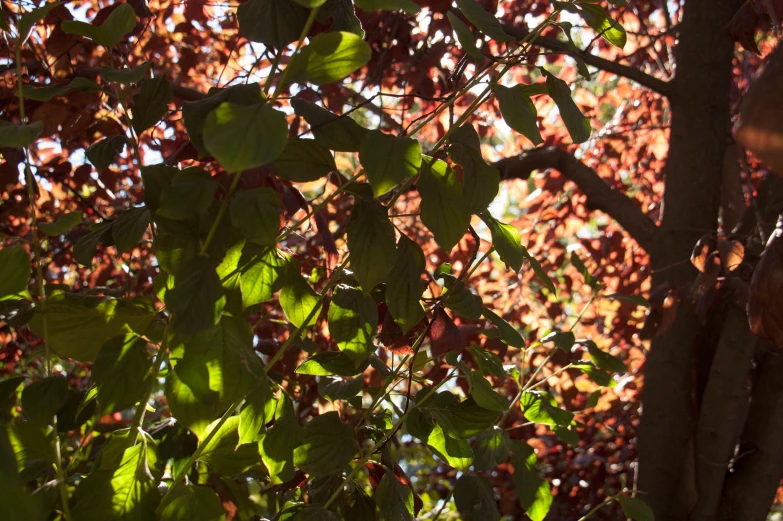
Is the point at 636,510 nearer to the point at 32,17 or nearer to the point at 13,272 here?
the point at 13,272

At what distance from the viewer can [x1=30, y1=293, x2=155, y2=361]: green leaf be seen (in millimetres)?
833

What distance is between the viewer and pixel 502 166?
2.65 metres

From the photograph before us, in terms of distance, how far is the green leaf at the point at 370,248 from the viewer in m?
0.78

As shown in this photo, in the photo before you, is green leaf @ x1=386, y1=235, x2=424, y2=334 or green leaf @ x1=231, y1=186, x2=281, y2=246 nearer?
green leaf @ x1=231, y1=186, x2=281, y2=246

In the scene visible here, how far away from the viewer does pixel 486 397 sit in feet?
2.92

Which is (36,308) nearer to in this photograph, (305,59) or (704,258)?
(305,59)

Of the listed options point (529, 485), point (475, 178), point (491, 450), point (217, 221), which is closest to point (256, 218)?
point (217, 221)

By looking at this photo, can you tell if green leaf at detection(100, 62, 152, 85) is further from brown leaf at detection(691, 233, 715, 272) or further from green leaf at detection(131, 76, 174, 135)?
brown leaf at detection(691, 233, 715, 272)

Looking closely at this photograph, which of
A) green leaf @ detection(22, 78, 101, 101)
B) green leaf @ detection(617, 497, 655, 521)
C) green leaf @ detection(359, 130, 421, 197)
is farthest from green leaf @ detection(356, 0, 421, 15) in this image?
green leaf @ detection(617, 497, 655, 521)

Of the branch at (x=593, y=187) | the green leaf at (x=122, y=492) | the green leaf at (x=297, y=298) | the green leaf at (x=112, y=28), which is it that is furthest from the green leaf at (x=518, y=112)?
the branch at (x=593, y=187)

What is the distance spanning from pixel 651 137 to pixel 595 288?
8.25ft

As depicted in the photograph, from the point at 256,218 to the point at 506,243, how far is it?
1.05 feet

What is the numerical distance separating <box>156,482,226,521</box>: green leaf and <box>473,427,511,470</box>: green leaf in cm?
44

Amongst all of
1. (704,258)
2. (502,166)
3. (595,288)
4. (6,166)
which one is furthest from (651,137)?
(6,166)
